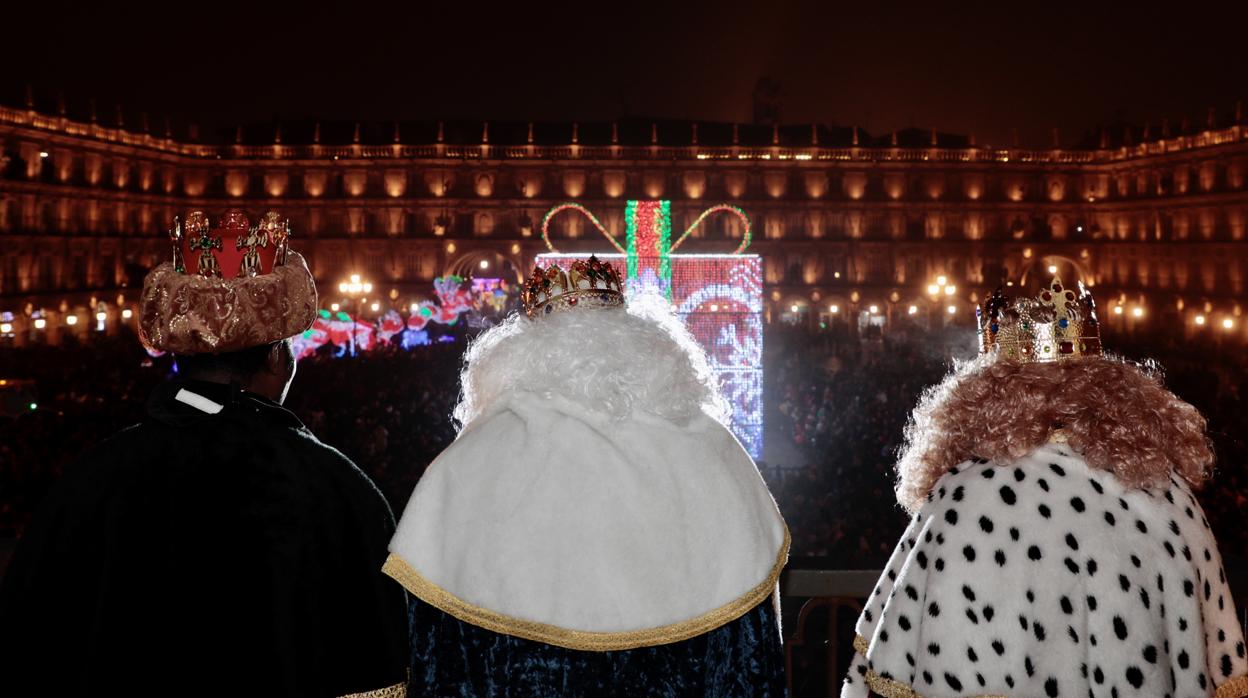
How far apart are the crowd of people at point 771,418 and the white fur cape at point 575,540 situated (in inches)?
46.6

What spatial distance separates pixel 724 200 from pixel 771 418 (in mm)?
32707

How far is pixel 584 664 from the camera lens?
285 cm

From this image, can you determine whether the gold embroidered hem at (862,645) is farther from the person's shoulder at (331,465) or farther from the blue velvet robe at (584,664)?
the person's shoulder at (331,465)

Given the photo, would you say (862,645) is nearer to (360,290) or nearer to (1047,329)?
(1047,329)

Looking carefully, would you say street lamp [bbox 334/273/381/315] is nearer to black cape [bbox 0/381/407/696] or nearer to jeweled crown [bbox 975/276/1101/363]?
black cape [bbox 0/381/407/696]

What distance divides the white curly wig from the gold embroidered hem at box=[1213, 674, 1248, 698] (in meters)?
1.67

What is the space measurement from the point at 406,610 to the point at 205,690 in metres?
0.56

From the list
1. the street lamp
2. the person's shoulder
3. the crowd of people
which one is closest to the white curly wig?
A: the person's shoulder

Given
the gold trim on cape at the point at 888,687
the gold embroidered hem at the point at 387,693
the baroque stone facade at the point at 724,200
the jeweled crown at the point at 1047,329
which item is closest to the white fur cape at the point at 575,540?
the gold embroidered hem at the point at 387,693

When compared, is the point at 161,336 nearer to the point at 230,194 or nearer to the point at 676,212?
the point at 676,212

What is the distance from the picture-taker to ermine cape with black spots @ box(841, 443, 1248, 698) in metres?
2.79

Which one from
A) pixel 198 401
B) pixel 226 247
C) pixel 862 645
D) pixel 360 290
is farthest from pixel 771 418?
pixel 360 290

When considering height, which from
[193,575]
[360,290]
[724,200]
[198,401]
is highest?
[724,200]

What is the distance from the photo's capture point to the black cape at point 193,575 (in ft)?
9.04
